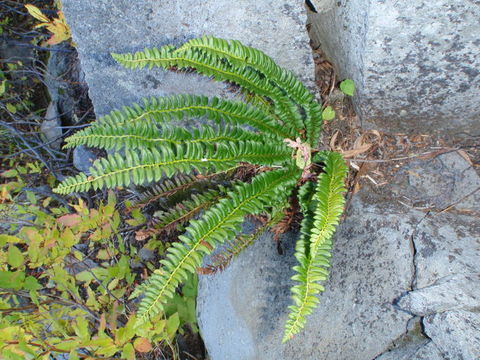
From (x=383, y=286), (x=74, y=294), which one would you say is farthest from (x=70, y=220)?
(x=383, y=286)

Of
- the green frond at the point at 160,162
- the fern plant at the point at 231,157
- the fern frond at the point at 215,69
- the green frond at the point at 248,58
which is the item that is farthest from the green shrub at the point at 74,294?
the green frond at the point at 248,58

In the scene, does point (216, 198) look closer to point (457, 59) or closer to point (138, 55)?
point (138, 55)

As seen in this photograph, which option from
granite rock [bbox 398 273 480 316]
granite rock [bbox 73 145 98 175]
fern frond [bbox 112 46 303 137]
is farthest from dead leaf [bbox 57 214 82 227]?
granite rock [bbox 398 273 480 316]

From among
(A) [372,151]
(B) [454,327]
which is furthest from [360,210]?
(B) [454,327]

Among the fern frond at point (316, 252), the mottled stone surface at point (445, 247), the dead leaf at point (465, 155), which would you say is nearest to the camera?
the fern frond at point (316, 252)

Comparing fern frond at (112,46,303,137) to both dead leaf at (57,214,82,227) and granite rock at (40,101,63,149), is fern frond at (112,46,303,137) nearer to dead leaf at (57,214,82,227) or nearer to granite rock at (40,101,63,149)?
dead leaf at (57,214,82,227)

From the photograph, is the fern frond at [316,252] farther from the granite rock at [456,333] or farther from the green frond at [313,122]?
the granite rock at [456,333]

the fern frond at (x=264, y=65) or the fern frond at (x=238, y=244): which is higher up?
the fern frond at (x=264, y=65)
